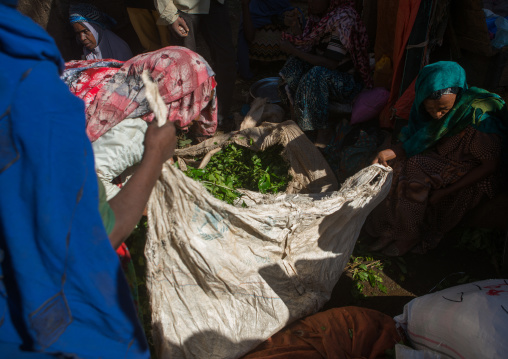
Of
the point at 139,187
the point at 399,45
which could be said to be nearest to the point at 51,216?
the point at 139,187

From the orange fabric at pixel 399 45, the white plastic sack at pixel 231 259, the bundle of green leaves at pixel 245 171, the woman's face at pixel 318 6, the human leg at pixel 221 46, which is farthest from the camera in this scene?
the human leg at pixel 221 46

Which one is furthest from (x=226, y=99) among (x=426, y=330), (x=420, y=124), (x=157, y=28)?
(x=426, y=330)

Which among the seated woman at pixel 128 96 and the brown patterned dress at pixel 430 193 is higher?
the seated woman at pixel 128 96

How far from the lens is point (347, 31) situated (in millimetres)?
3477

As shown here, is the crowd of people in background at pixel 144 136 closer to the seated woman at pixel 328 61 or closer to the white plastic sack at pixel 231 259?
the seated woman at pixel 328 61

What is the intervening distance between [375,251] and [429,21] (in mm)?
1943

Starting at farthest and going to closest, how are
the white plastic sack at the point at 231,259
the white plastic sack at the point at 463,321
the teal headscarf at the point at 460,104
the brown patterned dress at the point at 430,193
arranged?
the brown patterned dress at the point at 430,193 → the teal headscarf at the point at 460,104 → the white plastic sack at the point at 231,259 → the white plastic sack at the point at 463,321

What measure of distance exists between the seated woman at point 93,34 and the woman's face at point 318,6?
88.4 inches

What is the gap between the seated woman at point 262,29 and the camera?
17.6 feet

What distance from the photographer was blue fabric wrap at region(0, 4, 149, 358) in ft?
2.78

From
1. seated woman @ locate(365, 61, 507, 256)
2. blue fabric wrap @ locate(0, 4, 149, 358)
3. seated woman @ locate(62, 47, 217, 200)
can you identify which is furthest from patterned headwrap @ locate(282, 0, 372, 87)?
blue fabric wrap @ locate(0, 4, 149, 358)

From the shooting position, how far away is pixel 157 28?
470 centimetres

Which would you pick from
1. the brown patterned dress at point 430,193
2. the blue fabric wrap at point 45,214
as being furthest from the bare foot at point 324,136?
the blue fabric wrap at point 45,214

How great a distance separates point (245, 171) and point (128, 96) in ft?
3.78
